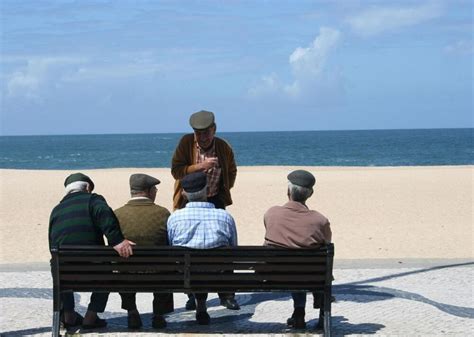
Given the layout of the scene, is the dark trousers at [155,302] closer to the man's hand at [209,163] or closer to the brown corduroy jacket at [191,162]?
the brown corduroy jacket at [191,162]

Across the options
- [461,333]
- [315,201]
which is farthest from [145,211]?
[315,201]

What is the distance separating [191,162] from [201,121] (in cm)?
45

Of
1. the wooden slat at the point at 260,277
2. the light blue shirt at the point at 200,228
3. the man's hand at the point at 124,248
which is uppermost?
the light blue shirt at the point at 200,228

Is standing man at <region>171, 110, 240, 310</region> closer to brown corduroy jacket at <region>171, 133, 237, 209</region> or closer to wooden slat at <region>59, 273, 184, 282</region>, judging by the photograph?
brown corduroy jacket at <region>171, 133, 237, 209</region>

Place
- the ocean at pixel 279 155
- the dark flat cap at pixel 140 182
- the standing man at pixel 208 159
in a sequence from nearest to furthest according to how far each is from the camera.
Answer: the dark flat cap at pixel 140 182 → the standing man at pixel 208 159 → the ocean at pixel 279 155

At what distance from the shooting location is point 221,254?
6.02 m

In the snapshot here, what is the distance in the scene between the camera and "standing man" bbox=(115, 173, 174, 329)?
639cm

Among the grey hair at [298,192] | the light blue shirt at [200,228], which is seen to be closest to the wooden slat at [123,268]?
the light blue shirt at [200,228]

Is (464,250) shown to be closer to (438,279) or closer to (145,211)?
(438,279)

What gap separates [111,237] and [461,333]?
8.65 feet

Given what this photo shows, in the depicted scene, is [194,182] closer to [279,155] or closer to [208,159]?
[208,159]

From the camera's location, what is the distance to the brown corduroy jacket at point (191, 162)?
7.11 metres

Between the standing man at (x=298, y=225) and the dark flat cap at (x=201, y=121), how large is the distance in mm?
886

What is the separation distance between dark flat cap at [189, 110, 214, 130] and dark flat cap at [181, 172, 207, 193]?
67 centimetres
